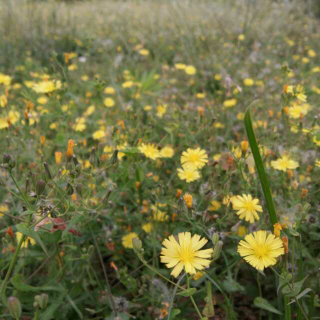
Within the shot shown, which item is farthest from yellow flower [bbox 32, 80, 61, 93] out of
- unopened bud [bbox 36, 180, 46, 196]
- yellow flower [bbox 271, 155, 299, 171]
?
yellow flower [bbox 271, 155, 299, 171]

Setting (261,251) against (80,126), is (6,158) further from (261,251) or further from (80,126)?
(80,126)

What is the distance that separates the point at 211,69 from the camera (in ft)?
11.3

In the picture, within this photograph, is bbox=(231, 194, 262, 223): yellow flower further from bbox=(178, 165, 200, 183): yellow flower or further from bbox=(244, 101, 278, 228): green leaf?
bbox=(178, 165, 200, 183): yellow flower

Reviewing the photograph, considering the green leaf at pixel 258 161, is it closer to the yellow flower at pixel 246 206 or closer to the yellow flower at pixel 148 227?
the yellow flower at pixel 246 206

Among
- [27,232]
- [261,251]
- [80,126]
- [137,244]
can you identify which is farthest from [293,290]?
[80,126]

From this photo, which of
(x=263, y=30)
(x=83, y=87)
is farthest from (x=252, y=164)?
(x=263, y=30)

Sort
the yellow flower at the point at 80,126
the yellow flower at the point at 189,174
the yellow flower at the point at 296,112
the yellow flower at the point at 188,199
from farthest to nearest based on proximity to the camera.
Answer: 1. the yellow flower at the point at 80,126
2. the yellow flower at the point at 296,112
3. the yellow flower at the point at 189,174
4. the yellow flower at the point at 188,199

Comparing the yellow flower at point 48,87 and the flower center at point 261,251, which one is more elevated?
the flower center at point 261,251

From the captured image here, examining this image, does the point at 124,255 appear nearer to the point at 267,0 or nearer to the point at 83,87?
the point at 83,87

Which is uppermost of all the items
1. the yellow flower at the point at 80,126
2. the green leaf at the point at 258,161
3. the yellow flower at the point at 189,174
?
the green leaf at the point at 258,161

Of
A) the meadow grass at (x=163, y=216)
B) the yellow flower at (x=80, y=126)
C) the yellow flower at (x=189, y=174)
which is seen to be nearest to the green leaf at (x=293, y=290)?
the meadow grass at (x=163, y=216)

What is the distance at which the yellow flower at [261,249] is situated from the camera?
3.14 feet

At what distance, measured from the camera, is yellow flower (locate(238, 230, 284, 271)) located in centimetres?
96

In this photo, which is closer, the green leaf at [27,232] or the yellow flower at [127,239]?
the green leaf at [27,232]
